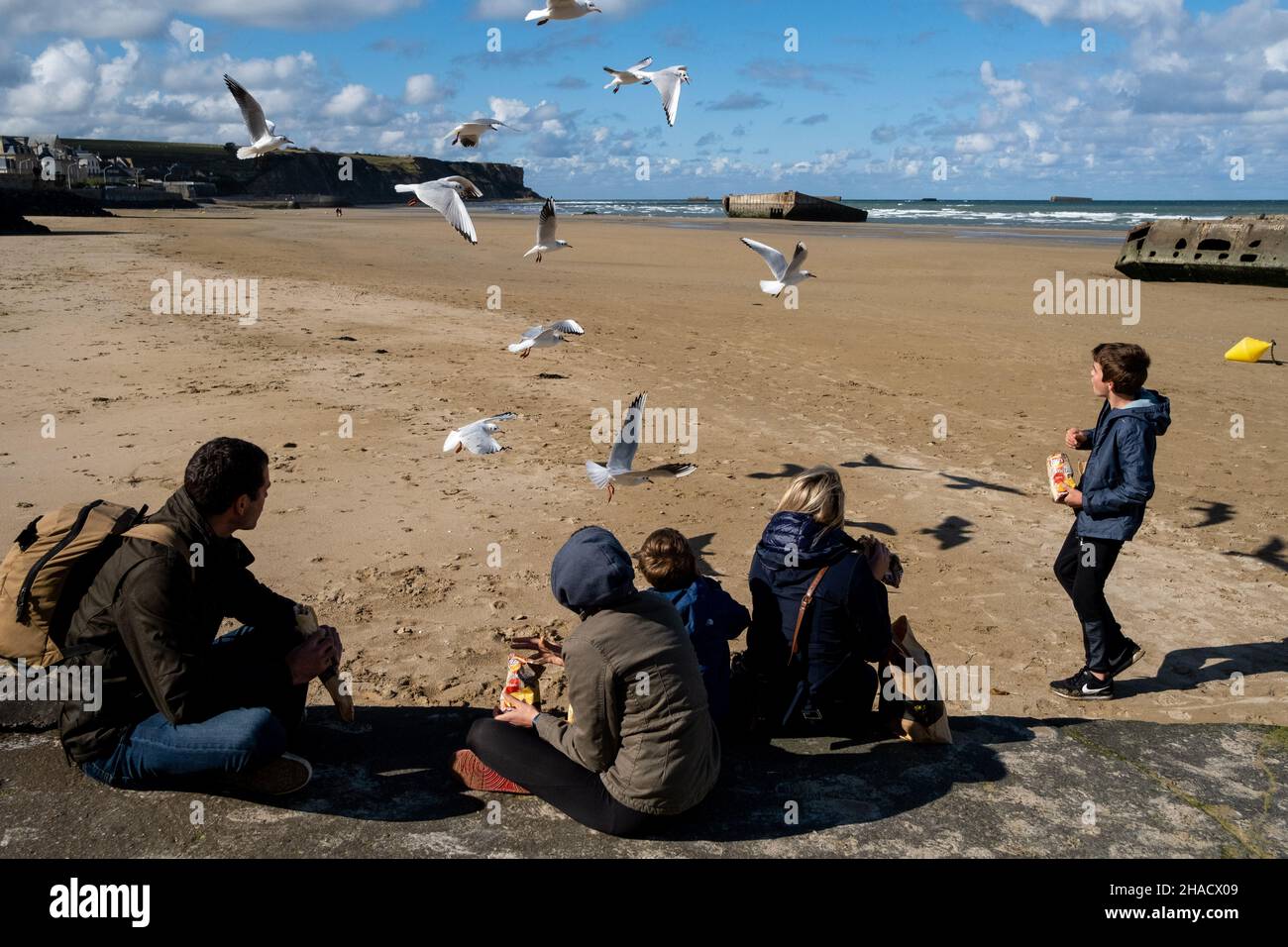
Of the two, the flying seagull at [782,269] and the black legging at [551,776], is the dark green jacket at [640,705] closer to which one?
the black legging at [551,776]

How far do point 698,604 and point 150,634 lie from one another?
1.79 m

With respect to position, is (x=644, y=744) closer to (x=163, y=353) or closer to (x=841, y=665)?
(x=841, y=665)

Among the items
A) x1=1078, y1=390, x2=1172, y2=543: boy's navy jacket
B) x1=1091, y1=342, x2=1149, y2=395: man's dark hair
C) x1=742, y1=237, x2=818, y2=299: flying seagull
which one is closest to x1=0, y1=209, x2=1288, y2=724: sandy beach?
x1=1078, y1=390, x2=1172, y2=543: boy's navy jacket

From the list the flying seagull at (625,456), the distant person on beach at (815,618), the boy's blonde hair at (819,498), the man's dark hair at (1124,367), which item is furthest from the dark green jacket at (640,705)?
the flying seagull at (625,456)

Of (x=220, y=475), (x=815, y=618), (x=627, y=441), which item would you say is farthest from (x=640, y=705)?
(x=627, y=441)

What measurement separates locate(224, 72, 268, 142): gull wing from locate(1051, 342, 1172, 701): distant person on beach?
6150 millimetres

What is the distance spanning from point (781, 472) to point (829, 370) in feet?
13.9

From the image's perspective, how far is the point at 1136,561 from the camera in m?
6.66

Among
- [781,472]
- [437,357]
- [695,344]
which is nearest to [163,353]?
[437,357]

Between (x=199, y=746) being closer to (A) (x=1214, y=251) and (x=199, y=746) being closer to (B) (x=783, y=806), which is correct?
(B) (x=783, y=806)

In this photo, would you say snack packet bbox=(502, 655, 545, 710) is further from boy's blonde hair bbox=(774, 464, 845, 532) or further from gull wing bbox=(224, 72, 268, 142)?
gull wing bbox=(224, 72, 268, 142)

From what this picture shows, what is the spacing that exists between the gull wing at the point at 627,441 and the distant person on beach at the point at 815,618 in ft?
8.15
